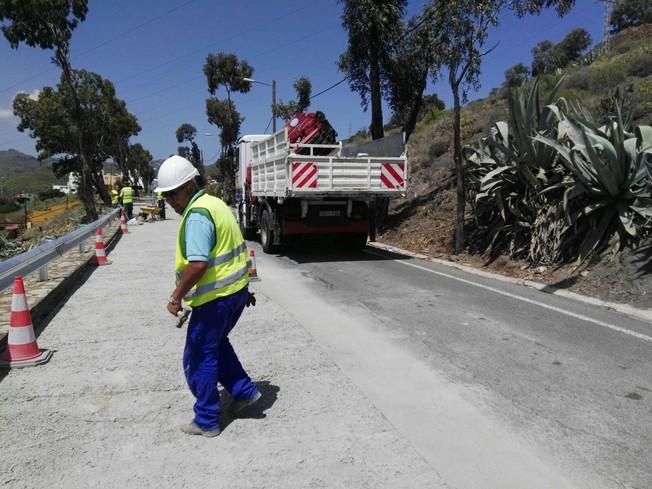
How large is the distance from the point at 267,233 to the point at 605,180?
22.9ft

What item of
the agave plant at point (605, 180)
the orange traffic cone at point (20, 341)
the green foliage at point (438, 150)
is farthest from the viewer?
the green foliage at point (438, 150)

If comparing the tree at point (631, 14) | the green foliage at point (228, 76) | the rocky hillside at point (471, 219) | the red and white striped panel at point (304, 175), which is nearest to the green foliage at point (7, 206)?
the green foliage at point (228, 76)

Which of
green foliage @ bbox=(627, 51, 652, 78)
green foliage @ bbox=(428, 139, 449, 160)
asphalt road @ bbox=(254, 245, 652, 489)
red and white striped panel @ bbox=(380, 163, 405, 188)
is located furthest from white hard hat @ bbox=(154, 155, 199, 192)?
green foliage @ bbox=(627, 51, 652, 78)

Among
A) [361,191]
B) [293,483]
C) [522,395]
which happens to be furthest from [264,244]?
[293,483]

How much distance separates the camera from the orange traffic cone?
15.8 feet

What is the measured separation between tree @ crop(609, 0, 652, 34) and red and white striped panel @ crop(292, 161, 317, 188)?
4940 cm

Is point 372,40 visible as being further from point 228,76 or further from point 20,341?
point 228,76

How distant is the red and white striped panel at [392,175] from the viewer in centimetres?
1148

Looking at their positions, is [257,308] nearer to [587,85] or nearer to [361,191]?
[361,191]

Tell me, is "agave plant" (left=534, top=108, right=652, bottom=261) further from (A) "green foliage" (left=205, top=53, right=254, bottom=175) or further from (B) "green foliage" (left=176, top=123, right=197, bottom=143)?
(B) "green foliage" (left=176, top=123, right=197, bottom=143)

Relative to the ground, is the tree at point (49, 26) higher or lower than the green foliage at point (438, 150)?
higher

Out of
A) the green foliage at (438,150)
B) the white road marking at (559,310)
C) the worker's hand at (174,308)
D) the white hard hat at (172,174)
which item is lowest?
the white road marking at (559,310)

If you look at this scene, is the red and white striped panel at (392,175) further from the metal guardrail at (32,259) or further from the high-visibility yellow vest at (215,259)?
the high-visibility yellow vest at (215,259)

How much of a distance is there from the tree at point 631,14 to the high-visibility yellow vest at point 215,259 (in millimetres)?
55739
